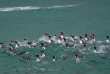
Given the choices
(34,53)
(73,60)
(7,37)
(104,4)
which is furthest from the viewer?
(104,4)

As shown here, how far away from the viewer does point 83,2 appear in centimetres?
3644

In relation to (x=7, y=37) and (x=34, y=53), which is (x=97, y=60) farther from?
(x=7, y=37)

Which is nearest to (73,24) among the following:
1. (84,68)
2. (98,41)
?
(98,41)

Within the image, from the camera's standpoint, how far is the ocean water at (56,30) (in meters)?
18.4

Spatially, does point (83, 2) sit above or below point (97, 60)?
above

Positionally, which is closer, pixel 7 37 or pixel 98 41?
pixel 98 41

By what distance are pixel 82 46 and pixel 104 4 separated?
1576 cm

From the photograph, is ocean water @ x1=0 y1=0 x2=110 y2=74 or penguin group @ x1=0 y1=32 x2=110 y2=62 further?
penguin group @ x1=0 y1=32 x2=110 y2=62

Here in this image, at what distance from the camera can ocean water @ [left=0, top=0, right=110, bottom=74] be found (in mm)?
18438

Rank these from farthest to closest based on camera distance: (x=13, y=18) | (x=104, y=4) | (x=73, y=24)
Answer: (x=104, y=4), (x=13, y=18), (x=73, y=24)

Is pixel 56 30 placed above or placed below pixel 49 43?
above

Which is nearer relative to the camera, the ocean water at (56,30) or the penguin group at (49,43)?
the ocean water at (56,30)

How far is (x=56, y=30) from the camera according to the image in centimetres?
2716

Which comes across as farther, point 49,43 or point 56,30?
point 56,30
